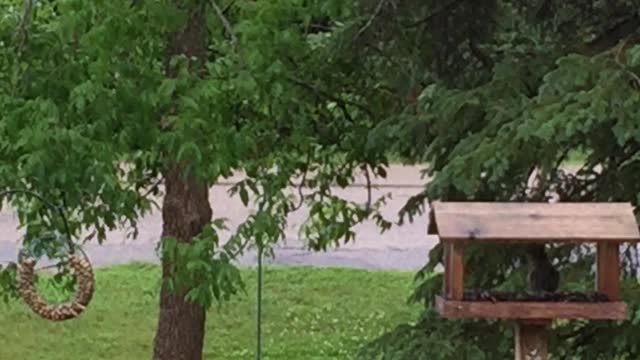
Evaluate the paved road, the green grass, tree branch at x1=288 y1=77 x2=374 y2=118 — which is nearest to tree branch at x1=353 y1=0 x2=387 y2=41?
tree branch at x1=288 y1=77 x2=374 y2=118

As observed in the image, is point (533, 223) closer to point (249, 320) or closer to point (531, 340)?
point (531, 340)

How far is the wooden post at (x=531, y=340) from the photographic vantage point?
409cm

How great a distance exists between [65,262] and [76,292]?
152mm

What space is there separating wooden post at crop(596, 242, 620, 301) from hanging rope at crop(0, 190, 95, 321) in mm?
1855

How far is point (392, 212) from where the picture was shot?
53.2 ft

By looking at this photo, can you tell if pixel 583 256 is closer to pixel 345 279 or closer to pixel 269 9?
pixel 269 9

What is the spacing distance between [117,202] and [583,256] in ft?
5.92

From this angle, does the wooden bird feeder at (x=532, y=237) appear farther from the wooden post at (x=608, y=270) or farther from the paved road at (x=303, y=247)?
the paved road at (x=303, y=247)

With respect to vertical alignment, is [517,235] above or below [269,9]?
below

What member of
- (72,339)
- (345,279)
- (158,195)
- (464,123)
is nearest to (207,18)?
(464,123)

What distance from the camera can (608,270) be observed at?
4.13 m

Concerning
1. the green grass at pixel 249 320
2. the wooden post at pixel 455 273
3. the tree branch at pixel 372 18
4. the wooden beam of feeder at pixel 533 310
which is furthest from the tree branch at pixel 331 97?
the green grass at pixel 249 320

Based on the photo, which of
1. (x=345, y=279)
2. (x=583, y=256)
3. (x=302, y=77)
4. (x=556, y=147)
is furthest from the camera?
(x=345, y=279)

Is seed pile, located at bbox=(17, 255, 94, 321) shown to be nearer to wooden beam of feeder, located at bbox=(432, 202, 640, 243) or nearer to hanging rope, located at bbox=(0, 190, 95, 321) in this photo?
hanging rope, located at bbox=(0, 190, 95, 321)
